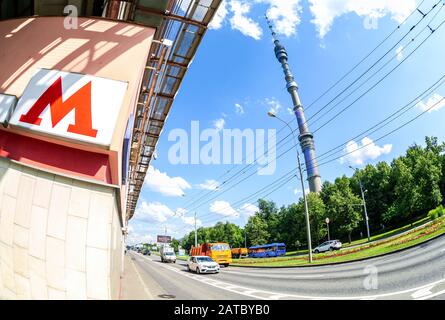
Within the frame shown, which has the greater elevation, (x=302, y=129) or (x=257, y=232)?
(x=302, y=129)

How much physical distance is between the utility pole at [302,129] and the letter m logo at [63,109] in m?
77.2

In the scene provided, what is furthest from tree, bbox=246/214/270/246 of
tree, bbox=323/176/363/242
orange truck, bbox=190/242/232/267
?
orange truck, bbox=190/242/232/267

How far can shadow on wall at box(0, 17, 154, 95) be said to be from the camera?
6.75 metres

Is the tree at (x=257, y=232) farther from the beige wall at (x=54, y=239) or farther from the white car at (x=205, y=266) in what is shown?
the beige wall at (x=54, y=239)

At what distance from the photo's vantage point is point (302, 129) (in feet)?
295

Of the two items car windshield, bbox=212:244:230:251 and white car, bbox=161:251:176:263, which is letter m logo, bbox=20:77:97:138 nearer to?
car windshield, bbox=212:244:230:251

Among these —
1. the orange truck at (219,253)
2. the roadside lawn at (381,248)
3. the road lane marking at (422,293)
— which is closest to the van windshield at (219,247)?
the orange truck at (219,253)

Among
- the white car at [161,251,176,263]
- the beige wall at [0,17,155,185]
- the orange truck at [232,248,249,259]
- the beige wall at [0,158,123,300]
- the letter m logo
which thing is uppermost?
the beige wall at [0,17,155,185]

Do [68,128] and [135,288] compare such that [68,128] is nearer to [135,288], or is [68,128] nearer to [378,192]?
[135,288]

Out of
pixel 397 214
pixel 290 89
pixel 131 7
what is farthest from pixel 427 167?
pixel 290 89

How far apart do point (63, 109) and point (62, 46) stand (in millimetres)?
1979

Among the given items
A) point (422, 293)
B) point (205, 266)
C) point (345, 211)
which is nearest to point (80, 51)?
point (422, 293)

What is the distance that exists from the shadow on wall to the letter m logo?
0.76 m

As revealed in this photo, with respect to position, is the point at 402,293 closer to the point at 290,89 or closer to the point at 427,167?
the point at 427,167
